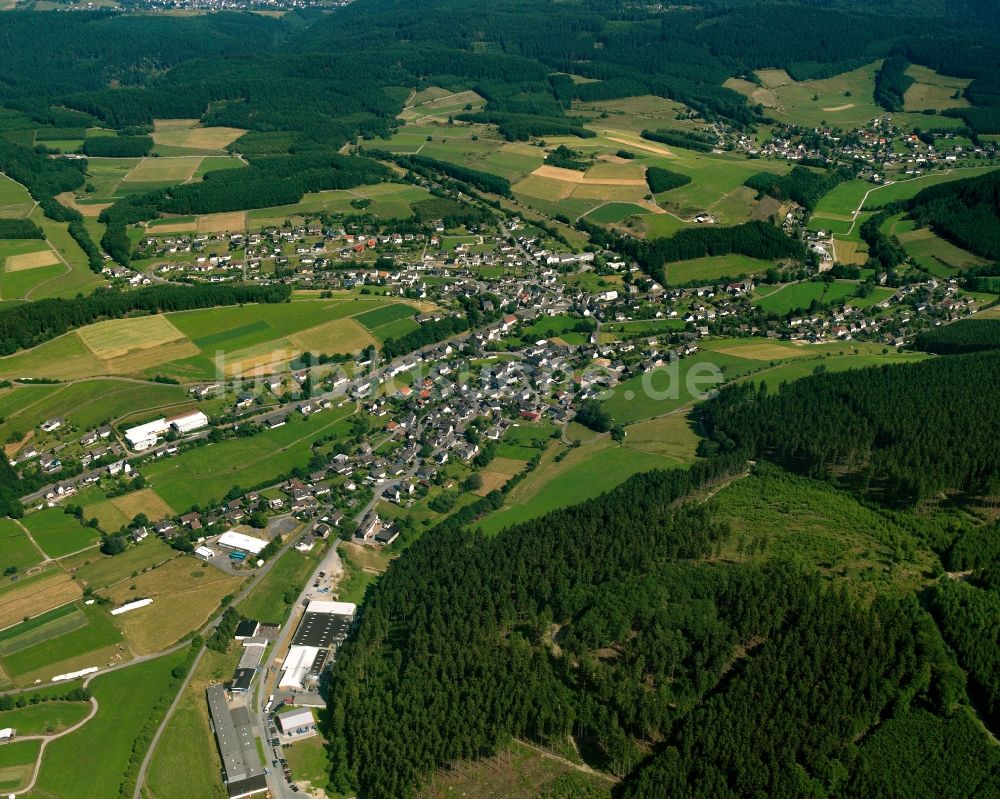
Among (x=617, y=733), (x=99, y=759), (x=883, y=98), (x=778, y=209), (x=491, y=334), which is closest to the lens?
(x=617, y=733)

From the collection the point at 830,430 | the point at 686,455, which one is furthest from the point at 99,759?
the point at 830,430

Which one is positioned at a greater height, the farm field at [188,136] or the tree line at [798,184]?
the farm field at [188,136]

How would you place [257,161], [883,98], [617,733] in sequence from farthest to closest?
[883,98]
[257,161]
[617,733]

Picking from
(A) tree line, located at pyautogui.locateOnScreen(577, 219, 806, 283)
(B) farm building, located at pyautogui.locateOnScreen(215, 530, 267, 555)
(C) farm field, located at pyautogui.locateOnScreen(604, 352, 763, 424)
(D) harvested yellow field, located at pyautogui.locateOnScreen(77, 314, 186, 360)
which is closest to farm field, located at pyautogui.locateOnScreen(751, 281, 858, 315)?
(A) tree line, located at pyautogui.locateOnScreen(577, 219, 806, 283)

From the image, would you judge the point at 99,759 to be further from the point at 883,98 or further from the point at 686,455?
the point at 883,98

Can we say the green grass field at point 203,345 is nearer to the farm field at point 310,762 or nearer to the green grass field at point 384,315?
the green grass field at point 384,315

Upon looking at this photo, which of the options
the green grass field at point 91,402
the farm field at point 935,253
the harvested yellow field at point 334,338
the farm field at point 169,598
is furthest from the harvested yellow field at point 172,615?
the farm field at point 935,253
